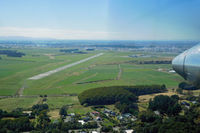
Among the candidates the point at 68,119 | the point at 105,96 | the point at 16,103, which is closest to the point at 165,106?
the point at 105,96

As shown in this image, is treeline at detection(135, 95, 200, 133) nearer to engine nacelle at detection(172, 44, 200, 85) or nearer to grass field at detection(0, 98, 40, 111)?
engine nacelle at detection(172, 44, 200, 85)

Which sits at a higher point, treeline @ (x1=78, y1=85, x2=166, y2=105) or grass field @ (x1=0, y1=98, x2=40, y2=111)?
treeline @ (x1=78, y1=85, x2=166, y2=105)

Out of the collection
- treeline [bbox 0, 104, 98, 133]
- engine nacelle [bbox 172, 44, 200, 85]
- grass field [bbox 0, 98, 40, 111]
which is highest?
engine nacelle [bbox 172, 44, 200, 85]

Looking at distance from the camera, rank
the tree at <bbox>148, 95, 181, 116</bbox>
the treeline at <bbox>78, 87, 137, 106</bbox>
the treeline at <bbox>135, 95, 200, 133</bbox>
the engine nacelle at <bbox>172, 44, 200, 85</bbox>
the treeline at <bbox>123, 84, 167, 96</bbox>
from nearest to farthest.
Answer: the engine nacelle at <bbox>172, 44, 200, 85</bbox>
the treeline at <bbox>135, 95, 200, 133</bbox>
the tree at <bbox>148, 95, 181, 116</bbox>
the treeline at <bbox>78, 87, 137, 106</bbox>
the treeline at <bbox>123, 84, 167, 96</bbox>

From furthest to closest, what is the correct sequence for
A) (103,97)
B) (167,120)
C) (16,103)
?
(103,97) → (16,103) → (167,120)

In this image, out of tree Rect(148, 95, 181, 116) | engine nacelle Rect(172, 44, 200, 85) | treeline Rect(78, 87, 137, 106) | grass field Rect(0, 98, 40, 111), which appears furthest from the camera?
treeline Rect(78, 87, 137, 106)

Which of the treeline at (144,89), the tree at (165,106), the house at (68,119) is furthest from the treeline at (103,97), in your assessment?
the house at (68,119)

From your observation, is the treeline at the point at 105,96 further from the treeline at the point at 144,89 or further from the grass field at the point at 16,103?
the grass field at the point at 16,103

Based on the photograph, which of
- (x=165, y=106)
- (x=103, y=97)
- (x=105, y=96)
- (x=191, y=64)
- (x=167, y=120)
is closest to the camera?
(x=191, y=64)

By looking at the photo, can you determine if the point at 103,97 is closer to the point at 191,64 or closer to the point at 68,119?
the point at 68,119

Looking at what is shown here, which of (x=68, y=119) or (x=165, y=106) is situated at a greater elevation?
(x=165, y=106)

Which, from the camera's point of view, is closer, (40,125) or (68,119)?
(40,125)

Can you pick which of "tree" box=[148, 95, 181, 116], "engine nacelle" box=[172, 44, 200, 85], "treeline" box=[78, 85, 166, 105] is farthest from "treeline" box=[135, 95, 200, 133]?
"engine nacelle" box=[172, 44, 200, 85]

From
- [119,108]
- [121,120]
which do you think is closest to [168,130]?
[121,120]
